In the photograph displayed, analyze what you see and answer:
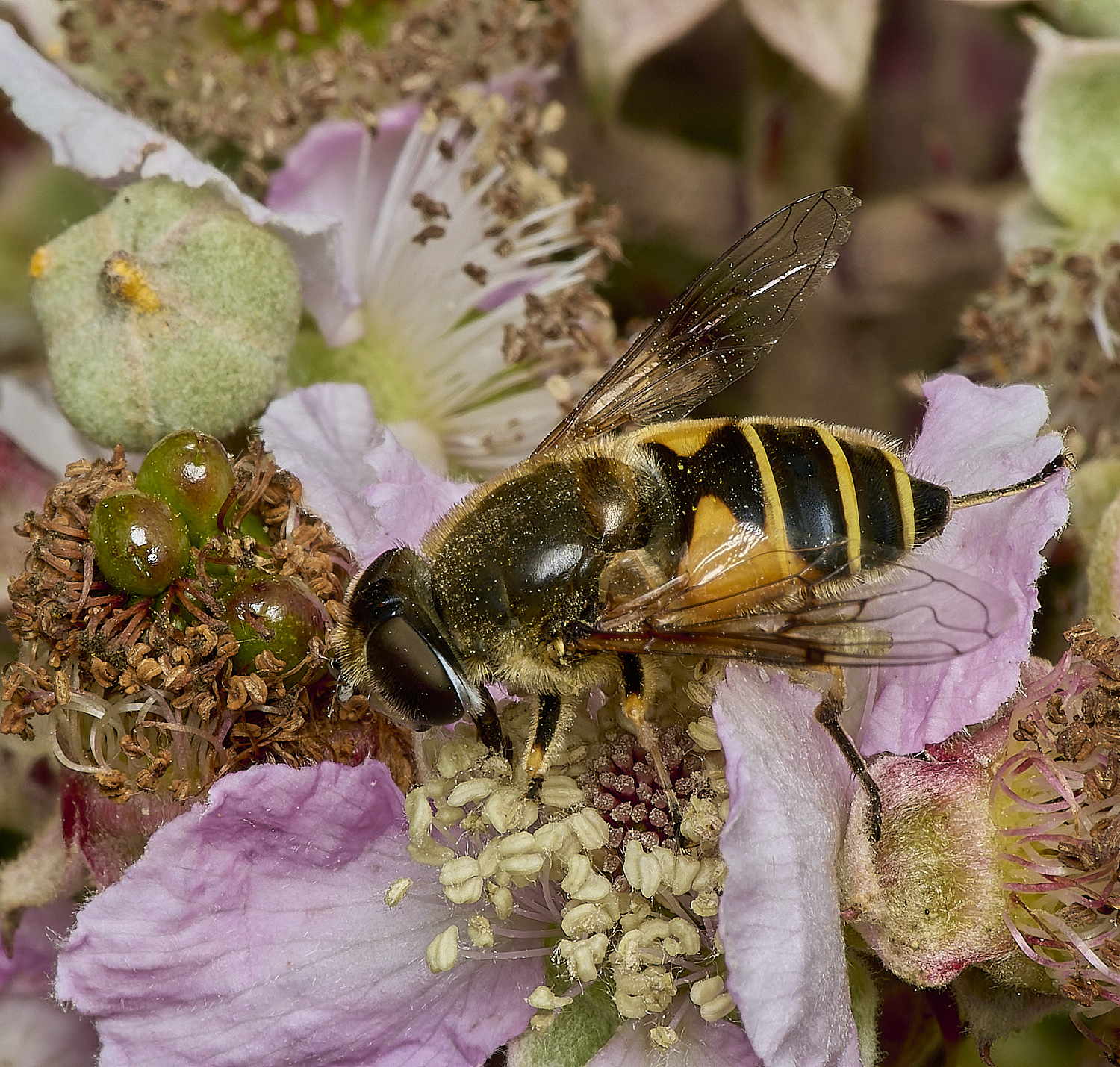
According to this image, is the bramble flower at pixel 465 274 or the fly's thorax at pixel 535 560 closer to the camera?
the fly's thorax at pixel 535 560

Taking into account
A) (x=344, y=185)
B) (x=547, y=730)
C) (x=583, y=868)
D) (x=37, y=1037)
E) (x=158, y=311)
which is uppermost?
(x=158, y=311)

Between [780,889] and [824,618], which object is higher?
[824,618]

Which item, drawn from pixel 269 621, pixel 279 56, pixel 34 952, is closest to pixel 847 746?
pixel 269 621

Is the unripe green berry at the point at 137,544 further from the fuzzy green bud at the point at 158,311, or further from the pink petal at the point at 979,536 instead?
the pink petal at the point at 979,536

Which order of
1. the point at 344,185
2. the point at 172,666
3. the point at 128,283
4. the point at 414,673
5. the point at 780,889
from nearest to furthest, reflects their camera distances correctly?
the point at 780,889 < the point at 414,673 < the point at 172,666 < the point at 128,283 < the point at 344,185

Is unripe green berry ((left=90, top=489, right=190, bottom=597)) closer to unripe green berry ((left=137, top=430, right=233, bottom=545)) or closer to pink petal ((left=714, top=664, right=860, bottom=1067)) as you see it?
unripe green berry ((left=137, top=430, right=233, bottom=545))

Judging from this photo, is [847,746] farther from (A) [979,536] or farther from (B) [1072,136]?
(B) [1072,136]

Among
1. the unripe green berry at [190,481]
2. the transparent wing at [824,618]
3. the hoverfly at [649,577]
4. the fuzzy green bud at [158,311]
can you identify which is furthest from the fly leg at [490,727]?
the fuzzy green bud at [158,311]

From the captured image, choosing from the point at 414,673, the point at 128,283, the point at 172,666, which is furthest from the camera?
the point at 128,283
